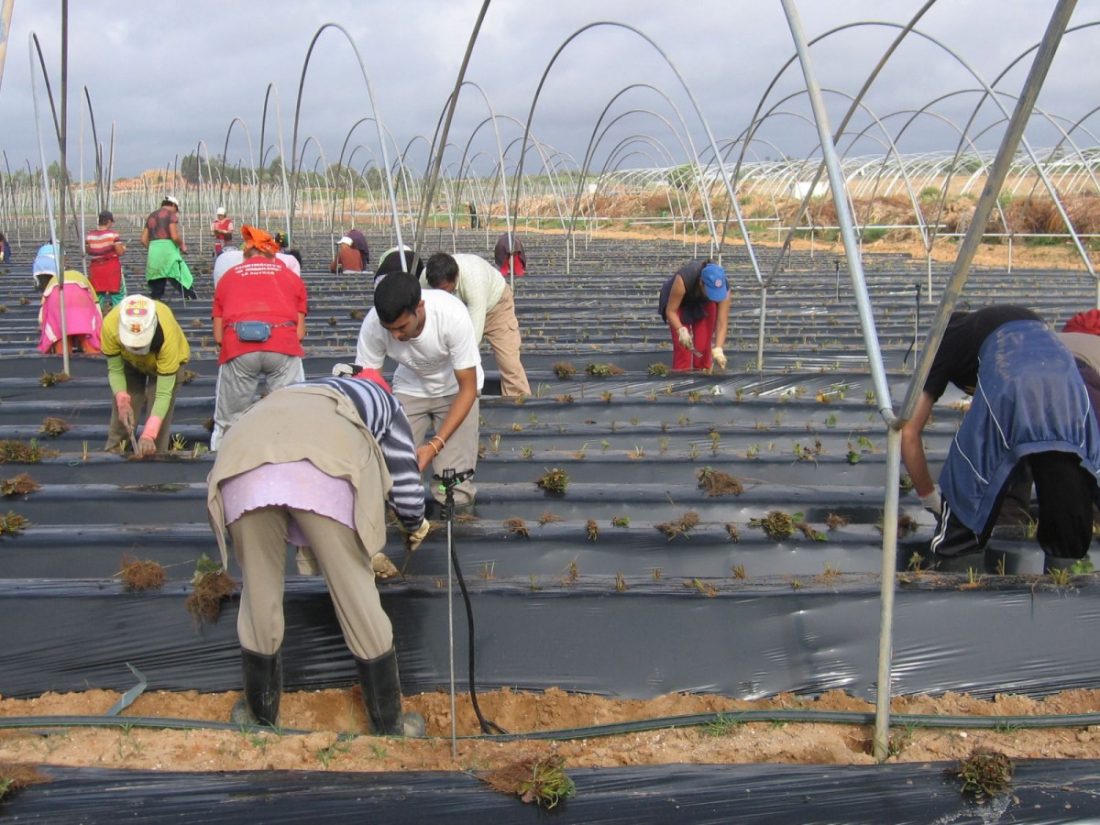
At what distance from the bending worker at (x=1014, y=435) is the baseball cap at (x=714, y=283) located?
2940 mm

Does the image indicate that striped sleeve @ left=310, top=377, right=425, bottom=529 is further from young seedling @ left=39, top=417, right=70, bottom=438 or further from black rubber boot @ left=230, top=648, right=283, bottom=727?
young seedling @ left=39, top=417, right=70, bottom=438

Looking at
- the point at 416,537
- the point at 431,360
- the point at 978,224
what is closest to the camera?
the point at 978,224

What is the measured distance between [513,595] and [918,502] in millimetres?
2100

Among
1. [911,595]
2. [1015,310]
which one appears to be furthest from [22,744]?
[1015,310]

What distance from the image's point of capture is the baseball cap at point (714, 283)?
6445 mm

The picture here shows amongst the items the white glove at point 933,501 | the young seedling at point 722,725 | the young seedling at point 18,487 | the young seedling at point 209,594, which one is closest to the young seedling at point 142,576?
the young seedling at point 209,594

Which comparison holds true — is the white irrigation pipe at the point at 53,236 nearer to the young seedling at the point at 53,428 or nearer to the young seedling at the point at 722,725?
the young seedling at the point at 53,428

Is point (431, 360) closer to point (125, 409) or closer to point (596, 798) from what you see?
point (125, 409)

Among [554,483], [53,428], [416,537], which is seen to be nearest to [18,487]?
[53,428]

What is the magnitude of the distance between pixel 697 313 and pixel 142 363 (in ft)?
→ 12.6

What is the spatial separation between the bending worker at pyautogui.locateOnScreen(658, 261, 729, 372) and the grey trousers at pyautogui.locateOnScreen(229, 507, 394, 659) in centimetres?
410

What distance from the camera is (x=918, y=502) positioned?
432 centimetres

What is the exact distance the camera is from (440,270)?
14.7 feet

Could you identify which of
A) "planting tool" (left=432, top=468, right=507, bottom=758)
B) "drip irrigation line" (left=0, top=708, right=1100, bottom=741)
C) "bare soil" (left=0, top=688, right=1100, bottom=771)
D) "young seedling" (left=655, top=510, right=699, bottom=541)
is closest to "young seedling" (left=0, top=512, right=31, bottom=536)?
"bare soil" (left=0, top=688, right=1100, bottom=771)
